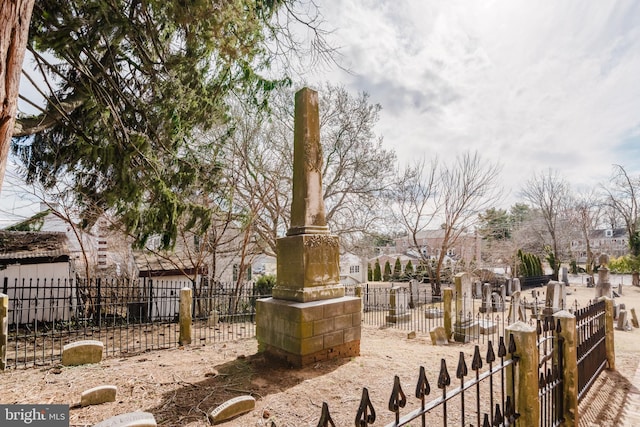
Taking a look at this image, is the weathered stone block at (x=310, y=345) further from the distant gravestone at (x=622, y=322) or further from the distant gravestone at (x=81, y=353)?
the distant gravestone at (x=622, y=322)

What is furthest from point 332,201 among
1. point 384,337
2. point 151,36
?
point 151,36

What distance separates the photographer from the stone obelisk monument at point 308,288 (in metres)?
4.87

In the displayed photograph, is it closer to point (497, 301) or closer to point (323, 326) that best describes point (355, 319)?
point (323, 326)

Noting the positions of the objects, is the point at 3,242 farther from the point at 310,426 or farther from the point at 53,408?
the point at 310,426

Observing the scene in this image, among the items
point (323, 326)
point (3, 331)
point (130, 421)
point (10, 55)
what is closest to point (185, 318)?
point (3, 331)

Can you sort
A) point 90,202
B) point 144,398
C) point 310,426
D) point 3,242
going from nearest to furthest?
point 310,426 → point 144,398 → point 90,202 → point 3,242

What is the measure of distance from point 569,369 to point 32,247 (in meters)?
15.8

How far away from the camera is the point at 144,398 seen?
13.4 feet

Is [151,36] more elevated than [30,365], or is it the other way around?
[151,36]

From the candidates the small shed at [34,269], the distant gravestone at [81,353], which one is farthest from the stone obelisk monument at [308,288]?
the small shed at [34,269]

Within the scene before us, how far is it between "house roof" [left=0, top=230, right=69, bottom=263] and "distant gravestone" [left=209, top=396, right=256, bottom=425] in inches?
433

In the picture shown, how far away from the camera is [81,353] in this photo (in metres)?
5.72

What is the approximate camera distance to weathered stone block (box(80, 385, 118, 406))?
12.8 ft

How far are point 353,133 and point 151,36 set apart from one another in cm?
1075
